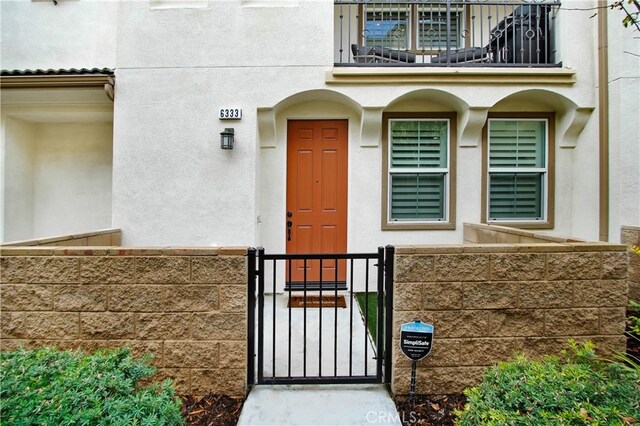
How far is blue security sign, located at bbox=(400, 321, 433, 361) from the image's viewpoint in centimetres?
225

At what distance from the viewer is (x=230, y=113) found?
14.1 feet

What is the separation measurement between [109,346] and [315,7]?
185 inches

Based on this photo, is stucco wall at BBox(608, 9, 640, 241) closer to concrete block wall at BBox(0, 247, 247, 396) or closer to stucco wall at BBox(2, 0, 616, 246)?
stucco wall at BBox(2, 0, 616, 246)

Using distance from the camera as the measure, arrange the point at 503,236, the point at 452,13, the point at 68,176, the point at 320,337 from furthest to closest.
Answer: the point at 452,13 → the point at 68,176 → the point at 503,236 → the point at 320,337

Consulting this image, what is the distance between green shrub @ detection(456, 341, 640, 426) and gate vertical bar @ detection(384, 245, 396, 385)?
70cm

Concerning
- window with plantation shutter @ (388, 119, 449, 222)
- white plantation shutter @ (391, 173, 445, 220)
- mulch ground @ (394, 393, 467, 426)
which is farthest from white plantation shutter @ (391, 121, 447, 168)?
mulch ground @ (394, 393, 467, 426)

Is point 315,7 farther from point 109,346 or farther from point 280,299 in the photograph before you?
point 109,346

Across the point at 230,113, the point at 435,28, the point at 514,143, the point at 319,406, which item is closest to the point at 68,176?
the point at 230,113

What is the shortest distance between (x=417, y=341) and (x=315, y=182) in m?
3.08

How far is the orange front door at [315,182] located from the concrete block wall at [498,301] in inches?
98.6

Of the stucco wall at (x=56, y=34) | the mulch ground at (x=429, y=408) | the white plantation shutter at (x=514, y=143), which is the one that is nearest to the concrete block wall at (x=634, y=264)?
the white plantation shutter at (x=514, y=143)

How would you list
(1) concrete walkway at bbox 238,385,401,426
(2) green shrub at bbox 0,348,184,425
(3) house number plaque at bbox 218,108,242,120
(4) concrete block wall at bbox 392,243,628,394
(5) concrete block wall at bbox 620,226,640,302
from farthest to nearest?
(3) house number plaque at bbox 218,108,242,120 < (5) concrete block wall at bbox 620,226,640,302 < (4) concrete block wall at bbox 392,243,628,394 < (1) concrete walkway at bbox 238,385,401,426 < (2) green shrub at bbox 0,348,184,425

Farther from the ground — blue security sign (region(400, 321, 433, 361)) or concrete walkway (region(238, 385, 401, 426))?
blue security sign (region(400, 321, 433, 361))

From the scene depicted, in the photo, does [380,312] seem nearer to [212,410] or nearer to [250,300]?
[250,300]
